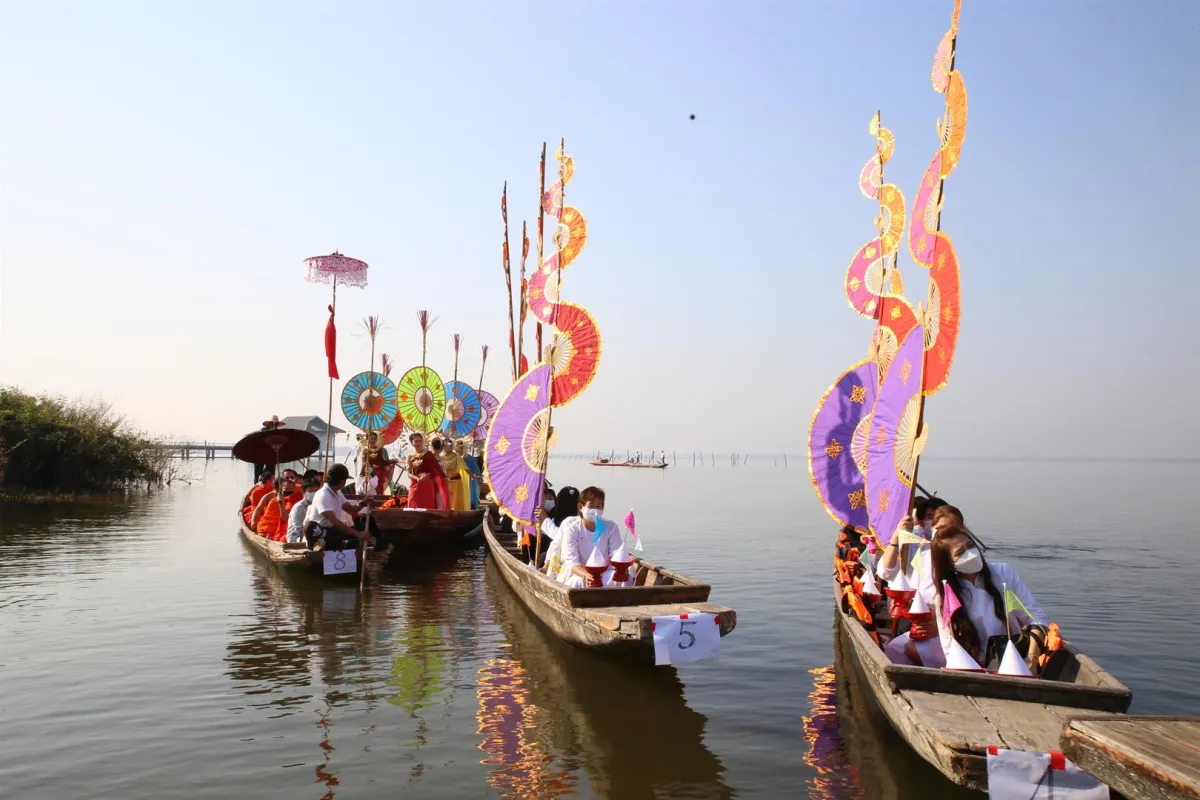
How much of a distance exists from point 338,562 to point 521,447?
3201 mm

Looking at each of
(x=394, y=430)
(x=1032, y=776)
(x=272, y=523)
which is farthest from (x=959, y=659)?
(x=394, y=430)

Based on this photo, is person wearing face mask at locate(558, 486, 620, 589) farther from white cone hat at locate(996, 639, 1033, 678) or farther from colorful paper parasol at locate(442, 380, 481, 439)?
colorful paper parasol at locate(442, 380, 481, 439)

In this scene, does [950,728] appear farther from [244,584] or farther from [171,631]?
[244,584]

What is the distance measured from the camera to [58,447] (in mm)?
28984

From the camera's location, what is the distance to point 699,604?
7.61 m

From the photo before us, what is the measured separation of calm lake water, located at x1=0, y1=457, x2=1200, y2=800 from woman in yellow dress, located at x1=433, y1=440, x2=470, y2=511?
1850 mm

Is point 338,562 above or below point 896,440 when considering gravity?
below

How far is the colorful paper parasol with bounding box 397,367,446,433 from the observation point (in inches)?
1009

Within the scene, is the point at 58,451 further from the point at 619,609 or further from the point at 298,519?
the point at 619,609

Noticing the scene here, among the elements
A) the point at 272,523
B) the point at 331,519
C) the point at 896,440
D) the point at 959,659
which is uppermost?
the point at 896,440

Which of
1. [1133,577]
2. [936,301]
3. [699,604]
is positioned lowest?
[1133,577]

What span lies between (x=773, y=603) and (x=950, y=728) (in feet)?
27.8

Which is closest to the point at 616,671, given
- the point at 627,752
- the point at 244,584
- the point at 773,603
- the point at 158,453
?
the point at 627,752

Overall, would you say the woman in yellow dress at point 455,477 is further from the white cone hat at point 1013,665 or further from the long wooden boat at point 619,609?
the white cone hat at point 1013,665
